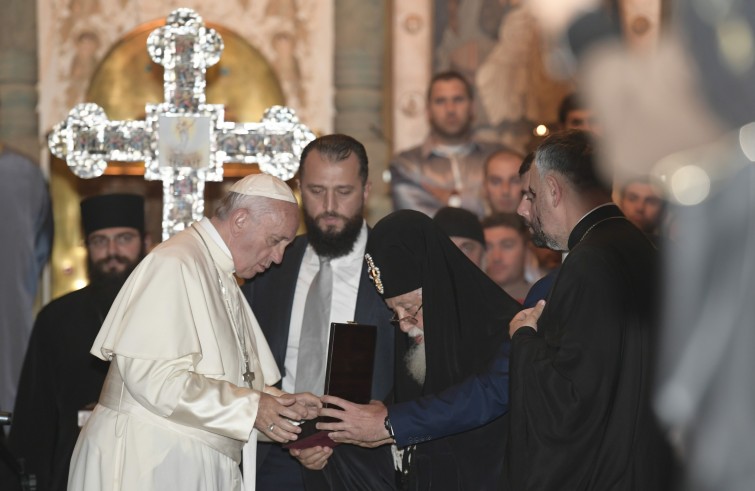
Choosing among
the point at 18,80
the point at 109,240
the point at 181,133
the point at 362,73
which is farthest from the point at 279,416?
the point at 18,80

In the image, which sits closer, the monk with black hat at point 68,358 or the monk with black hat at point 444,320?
the monk with black hat at point 444,320

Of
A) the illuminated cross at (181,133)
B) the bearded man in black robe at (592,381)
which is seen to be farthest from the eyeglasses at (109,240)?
the bearded man in black robe at (592,381)

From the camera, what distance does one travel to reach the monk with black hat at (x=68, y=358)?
4.93 metres

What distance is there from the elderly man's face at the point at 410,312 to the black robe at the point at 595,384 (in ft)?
2.54

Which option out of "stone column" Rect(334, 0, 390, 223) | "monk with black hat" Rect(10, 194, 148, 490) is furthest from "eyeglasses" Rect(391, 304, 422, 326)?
"stone column" Rect(334, 0, 390, 223)

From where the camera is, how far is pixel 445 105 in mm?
7895

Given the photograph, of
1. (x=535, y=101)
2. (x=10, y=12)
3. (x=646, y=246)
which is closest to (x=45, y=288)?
(x=10, y=12)

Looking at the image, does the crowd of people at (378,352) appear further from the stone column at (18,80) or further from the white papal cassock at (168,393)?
the stone column at (18,80)

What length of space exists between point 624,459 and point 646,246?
600mm

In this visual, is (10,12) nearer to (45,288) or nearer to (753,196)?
(45,288)

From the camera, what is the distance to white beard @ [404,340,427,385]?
3.77 m

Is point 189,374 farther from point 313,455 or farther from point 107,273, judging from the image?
point 107,273

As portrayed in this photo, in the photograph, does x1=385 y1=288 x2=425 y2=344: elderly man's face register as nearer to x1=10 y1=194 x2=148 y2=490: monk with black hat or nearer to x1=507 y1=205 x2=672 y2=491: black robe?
x1=507 y1=205 x2=672 y2=491: black robe

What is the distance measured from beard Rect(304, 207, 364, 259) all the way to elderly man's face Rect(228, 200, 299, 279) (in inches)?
21.7
